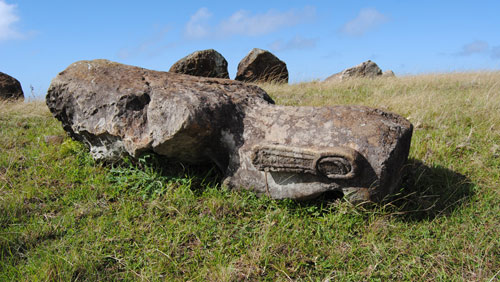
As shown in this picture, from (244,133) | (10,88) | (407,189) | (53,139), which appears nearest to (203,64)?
(10,88)

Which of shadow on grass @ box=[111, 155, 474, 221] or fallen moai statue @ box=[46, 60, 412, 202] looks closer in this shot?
fallen moai statue @ box=[46, 60, 412, 202]

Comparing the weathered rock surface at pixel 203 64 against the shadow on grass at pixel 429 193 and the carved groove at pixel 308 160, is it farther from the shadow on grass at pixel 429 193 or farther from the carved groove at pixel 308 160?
the carved groove at pixel 308 160

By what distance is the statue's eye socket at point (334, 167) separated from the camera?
12.3 feet

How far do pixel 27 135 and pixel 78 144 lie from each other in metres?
1.81

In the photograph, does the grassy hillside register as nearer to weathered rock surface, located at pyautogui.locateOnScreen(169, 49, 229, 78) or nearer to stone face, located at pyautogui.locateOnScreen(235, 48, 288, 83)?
weathered rock surface, located at pyautogui.locateOnScreen(169, 49, 229, 78)

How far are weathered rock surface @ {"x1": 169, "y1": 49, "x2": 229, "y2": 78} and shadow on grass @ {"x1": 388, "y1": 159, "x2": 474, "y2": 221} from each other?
7984mm

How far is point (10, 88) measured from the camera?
11961mm

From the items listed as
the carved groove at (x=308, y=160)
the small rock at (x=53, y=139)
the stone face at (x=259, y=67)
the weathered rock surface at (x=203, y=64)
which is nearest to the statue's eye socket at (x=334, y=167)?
the carved groove at (x=308, y=160)

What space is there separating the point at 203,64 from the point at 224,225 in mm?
8608

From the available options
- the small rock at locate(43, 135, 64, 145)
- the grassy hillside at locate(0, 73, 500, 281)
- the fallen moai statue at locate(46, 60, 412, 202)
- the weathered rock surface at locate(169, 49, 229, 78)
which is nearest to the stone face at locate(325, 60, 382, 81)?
the weathered rock surface at locate(169, 49, 229, 78)

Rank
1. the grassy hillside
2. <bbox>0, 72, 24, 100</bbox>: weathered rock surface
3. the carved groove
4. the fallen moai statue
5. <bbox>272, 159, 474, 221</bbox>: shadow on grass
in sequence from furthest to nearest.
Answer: <bbox>0, 72, 24, 100</bbox>: weathered rock surface → <bbox>272, 159, 474, 221</bbox>: shadow on grass → the fallen moai statue → the carved groove → the grassy hillside

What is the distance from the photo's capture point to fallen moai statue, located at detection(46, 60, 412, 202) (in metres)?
3.87

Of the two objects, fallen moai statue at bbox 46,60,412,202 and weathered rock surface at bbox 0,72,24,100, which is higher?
weathered rock surface at bbox 0,72,24,100

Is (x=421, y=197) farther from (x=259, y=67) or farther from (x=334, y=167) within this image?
(x=259, y=67)
